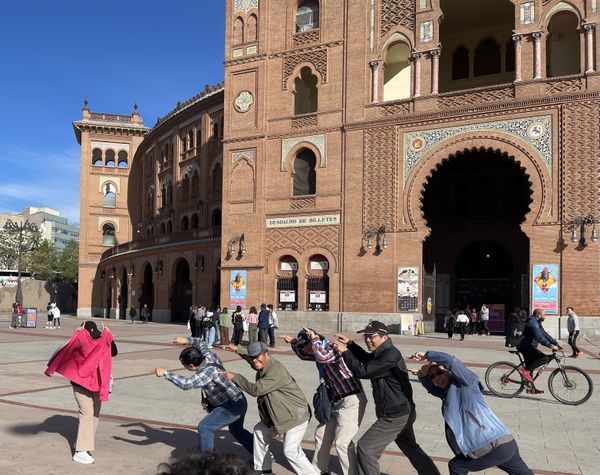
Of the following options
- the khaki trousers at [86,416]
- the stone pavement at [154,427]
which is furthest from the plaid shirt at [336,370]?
the khaki trousers at [86,416]

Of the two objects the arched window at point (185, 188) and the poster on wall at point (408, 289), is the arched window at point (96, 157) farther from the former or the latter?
the poster on wall at point (408, 289)

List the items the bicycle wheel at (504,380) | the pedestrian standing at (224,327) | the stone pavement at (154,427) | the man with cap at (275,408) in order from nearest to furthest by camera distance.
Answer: the man with cap at (275,408), the stone pavement at (154,427), the bicycle wheel at (504,380), the pedestrian standing at (224,327)

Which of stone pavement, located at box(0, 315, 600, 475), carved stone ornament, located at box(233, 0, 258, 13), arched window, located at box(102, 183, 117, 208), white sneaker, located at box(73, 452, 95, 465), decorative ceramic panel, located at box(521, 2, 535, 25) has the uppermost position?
carved stone ornament, located at box(233, 0, 258, 13)

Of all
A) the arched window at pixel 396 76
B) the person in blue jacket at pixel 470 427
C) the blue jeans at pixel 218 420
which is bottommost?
the blue jeans at pixel 218 420

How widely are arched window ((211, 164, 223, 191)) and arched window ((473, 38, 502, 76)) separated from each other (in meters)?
16.9

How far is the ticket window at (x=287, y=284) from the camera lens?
2998 centimetres

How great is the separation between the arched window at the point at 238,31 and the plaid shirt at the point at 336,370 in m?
29.3

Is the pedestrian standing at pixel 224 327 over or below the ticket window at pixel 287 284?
below

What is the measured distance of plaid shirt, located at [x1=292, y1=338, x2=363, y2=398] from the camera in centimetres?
590

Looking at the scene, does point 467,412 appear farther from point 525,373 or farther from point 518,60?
point 518,60

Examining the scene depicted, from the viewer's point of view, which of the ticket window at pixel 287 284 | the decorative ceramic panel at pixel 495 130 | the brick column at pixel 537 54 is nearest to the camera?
the decorative ceramic panel at pixel 495 130

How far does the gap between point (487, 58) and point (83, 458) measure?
1262 inches

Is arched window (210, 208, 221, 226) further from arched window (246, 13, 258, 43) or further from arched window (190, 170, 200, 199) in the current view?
arched window (246, 13, 258, 43)


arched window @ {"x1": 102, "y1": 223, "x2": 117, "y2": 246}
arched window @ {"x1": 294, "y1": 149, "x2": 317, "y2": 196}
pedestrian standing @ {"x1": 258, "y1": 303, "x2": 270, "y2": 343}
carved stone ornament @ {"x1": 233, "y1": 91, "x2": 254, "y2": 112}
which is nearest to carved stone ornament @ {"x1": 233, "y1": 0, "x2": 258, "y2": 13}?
carved stone ornament @ {"x1": 233, "y1": 91, "x2": 254, "y2": 112}
